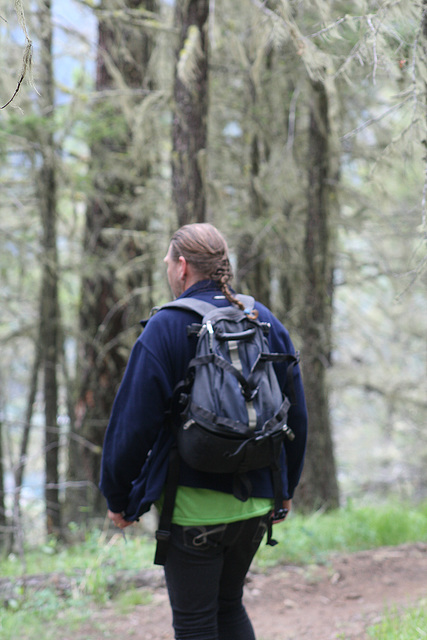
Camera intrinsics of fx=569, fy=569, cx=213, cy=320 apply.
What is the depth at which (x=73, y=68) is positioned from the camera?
8969 mm

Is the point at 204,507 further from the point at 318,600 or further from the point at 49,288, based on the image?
the point at 49,288

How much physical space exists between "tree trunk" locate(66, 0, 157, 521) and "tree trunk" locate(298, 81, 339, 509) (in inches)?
79.1

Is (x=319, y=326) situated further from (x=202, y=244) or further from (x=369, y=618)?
(x=202, y=244)

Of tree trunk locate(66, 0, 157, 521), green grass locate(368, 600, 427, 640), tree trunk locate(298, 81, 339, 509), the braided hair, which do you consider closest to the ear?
the braided hair

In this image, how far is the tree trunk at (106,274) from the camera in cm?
723

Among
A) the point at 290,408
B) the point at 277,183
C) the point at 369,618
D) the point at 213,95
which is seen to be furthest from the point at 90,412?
the point at 290,408

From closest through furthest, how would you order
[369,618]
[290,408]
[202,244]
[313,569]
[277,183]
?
[202,244] → [290,408] → [369,618] → [313,569] → [277,183]

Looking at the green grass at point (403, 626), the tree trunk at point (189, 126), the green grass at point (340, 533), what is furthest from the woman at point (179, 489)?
the tree trunk at point (189, 126)

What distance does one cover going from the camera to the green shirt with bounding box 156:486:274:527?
215cm

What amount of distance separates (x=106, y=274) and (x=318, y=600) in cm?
461

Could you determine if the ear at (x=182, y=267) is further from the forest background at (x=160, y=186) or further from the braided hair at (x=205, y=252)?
the forest background at (x=160, y=186)

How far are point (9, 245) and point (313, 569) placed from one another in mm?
5043

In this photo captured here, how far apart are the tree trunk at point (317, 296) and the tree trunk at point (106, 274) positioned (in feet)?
6.59

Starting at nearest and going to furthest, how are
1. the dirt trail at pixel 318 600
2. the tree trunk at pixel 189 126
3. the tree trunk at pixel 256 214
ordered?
the dirt trail at pixel 318 600, the tree trunk at pixel 189 126, the tree trunk at pixel 256 214
